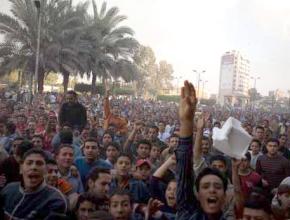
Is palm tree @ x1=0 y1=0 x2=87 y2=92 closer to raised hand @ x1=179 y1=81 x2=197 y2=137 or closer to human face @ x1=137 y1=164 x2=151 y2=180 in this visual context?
human face @ x1=137 y1=164 x2=151 y2=180

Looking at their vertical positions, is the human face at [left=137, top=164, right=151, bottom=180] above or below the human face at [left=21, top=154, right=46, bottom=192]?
below

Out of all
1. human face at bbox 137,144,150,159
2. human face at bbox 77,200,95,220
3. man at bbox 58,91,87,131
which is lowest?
human face at bbox 77,200,95,220

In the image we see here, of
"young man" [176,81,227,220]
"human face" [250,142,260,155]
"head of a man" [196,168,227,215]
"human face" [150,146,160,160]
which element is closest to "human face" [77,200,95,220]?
"young man" [176,81,227,220]

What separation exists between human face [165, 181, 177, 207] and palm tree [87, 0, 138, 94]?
69.4ft

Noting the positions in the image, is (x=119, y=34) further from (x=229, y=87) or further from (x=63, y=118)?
(x=229, y=87)

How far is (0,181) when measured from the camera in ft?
13.8

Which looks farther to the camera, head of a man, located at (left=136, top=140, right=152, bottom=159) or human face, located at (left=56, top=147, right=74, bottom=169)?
head of a man, located at (left=136, top=140, right=152, bottom=159)

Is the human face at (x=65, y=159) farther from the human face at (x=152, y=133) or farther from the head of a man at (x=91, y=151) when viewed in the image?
the human face at (x=152, y=133)

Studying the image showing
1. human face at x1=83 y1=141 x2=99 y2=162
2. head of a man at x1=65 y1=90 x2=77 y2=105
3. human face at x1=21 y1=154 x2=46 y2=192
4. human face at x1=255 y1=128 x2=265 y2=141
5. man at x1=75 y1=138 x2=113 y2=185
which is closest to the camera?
human face at x1=21 y1=154 x2=46 y2=192

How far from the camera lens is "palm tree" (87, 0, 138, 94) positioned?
25103mm

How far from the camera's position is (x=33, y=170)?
3.40 m

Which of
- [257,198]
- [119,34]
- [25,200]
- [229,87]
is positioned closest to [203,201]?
[257,198]

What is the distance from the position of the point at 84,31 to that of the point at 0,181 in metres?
21.0

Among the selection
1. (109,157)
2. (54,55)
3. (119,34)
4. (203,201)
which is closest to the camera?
(203,201)
